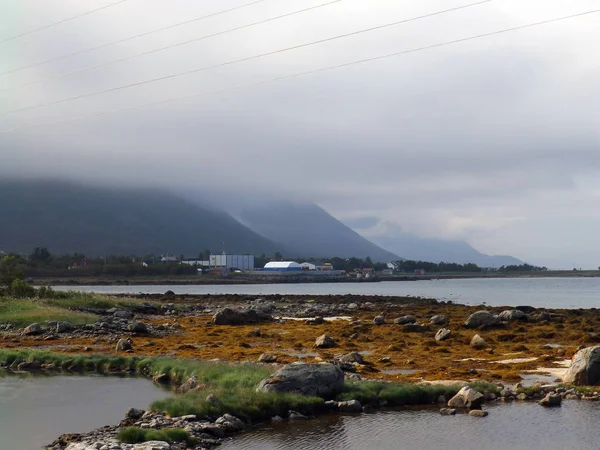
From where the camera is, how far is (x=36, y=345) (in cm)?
4972

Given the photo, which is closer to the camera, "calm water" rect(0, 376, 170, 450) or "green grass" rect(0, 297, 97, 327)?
"calm water" rect(0, 376, 170, 450)

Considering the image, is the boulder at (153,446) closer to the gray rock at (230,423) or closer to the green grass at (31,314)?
the gray rock at (230,423)

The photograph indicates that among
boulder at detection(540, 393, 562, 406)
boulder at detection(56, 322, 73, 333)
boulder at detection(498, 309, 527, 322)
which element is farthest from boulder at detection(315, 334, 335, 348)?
boulder at detection(56, 322, 73, 333)

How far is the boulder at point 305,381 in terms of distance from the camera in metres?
27.0

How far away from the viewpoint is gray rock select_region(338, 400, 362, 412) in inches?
1038

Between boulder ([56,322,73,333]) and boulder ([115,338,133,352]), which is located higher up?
boulder ([56,322,73,333])

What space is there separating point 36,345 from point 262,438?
32.7 m

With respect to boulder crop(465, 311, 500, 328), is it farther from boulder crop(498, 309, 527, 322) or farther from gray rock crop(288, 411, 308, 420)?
gray rock crop(288, 411, 308, 420)

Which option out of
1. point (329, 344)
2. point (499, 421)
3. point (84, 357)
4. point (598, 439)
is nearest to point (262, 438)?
point (499, 421)

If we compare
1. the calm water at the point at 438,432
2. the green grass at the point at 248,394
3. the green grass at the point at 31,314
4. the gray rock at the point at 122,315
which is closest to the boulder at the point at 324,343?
the green grass at the point at 248,394

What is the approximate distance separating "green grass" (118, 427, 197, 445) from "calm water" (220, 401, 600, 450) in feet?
4.25

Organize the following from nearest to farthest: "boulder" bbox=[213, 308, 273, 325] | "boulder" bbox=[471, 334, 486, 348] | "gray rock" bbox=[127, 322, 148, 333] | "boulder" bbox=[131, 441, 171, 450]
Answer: "boulder" bbox=[131, 441, 171, 450], "boulder" bbox=[471, 334, 486, 348], "gray rock" bbox=[127, 322, 148, 333], "boulder" bbox=[213, 308, 273, 325]

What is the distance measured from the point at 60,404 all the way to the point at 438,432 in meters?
17.3

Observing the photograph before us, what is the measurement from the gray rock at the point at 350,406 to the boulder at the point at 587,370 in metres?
11.0
